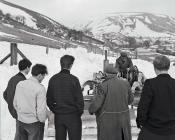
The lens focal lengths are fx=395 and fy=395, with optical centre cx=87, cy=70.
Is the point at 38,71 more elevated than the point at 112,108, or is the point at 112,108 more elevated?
the point at 38,71

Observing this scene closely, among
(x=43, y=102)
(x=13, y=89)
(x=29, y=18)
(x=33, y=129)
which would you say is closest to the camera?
(x=43, y=102)

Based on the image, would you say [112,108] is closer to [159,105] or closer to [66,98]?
[66,98]

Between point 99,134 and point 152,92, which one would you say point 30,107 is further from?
point 152,92

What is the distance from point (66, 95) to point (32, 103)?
511 millimetres

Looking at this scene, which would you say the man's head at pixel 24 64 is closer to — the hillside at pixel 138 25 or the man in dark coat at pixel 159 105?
the man in dark coat at pixel 159 105

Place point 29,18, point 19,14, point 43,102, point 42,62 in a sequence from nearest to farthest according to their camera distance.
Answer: point 43,102 < point 42,62 < point 19,14 < point 29,18

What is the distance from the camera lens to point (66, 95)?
5676mm

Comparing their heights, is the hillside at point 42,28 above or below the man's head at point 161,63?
above

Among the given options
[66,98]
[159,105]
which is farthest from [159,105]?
[66,98]

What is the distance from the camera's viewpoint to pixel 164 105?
4.69 metres

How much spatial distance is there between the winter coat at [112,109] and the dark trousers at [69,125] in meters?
0.29

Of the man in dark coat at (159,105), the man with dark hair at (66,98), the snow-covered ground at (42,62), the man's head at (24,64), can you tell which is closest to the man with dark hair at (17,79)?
the man's head at (24,64)

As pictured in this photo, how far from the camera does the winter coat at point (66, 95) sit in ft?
18.6

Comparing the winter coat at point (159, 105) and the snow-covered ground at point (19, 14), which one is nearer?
the winter coat at point (159, 105)
